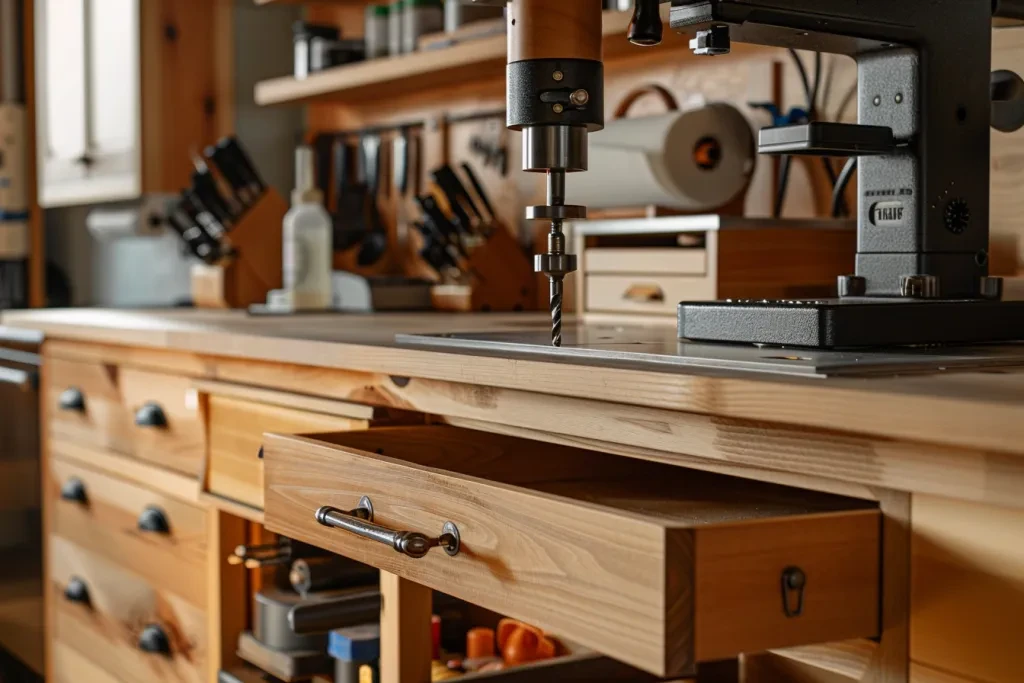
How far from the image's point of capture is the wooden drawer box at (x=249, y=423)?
4.75 feet

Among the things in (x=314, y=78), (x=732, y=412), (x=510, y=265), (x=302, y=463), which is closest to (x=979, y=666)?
(x=732, y=412)

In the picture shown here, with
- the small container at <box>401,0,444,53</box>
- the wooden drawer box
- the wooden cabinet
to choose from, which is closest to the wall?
the wooden cabinet

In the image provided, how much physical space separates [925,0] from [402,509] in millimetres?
652

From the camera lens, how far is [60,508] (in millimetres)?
2289

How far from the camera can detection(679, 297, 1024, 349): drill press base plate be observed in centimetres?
105


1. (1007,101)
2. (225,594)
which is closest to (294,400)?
(225,594)

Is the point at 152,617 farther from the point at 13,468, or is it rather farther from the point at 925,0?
the point at 925,0

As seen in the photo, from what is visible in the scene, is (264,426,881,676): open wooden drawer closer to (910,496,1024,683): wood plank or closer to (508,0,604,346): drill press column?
(910,496,1024,683): wood plank

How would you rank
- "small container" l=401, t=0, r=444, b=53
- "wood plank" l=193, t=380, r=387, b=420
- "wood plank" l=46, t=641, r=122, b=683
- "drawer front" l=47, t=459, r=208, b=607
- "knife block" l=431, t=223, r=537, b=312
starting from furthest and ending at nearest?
"small container" l=401, t=0, r=444, b=53 → "knife block" l=431, t=223, r=537, b=312 → "wood plank" l=46, t=641, r=122, b=683 → "drawer front" l=47, t=459, r=208, b=607 → "wood plank" l=193, t=380, r=387, b=420

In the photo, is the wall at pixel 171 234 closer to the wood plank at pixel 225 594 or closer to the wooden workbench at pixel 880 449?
the wood plank at pixel 225 594

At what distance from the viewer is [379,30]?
2.53 metres

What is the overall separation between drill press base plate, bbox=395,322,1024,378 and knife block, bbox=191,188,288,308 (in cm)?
132

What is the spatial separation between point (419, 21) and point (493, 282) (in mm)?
536

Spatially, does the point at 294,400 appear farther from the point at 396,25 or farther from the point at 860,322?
the point at 396,25
